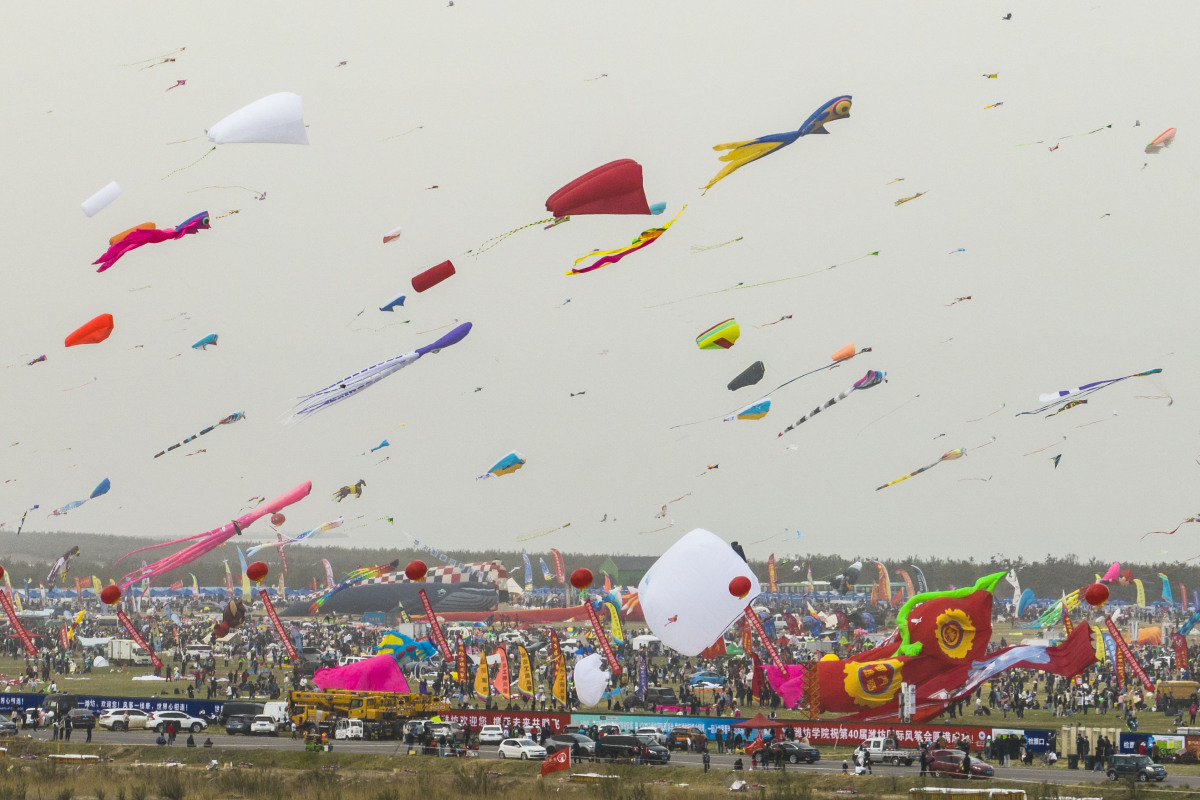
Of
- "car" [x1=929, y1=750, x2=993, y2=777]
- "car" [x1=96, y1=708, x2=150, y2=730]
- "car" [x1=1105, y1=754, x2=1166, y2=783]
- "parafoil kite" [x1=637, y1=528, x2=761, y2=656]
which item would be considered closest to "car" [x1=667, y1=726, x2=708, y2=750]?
"parafoil kite" [x1=637, y1=528, x2=761, y2=656]

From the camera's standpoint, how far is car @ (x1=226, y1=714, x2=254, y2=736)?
43.8 metres

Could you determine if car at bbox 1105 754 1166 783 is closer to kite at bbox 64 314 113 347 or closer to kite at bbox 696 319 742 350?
kite at bbox 696 319 742 350

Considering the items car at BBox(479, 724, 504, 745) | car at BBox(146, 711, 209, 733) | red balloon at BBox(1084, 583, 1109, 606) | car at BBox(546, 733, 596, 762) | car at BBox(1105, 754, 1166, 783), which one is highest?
red balloon at BBox(1084, 583, 1109, 606)

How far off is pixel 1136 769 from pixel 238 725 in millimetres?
28829

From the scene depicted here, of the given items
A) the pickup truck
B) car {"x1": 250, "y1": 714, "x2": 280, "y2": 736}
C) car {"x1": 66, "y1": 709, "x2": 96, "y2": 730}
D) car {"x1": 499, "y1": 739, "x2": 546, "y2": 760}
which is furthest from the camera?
car {"x1": 66, "y1": 709, "x2": 96, "y2": 730}

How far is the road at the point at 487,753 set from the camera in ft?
108

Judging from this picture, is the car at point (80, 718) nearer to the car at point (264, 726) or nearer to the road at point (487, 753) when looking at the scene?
the road at point (487, 753)

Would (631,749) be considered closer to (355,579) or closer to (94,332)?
(94,332)

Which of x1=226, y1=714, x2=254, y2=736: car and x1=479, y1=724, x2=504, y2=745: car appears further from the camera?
x1=226, y1=714, x2=254, y2=736: car

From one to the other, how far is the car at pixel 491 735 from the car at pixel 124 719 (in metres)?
12.8

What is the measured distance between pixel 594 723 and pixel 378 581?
2208 inches

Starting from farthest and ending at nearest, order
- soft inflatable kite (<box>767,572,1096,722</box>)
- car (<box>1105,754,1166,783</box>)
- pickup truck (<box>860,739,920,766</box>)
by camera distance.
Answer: soft inflatable kite (<box>767,572,1096,722</box>), pickup truck (<box>860,739,920,766</box>), car (<box>1105,754,1166,783</box>)

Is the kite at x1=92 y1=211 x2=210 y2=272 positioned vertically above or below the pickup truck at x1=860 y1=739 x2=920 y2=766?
above

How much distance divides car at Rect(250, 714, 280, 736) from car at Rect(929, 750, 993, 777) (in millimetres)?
22819
